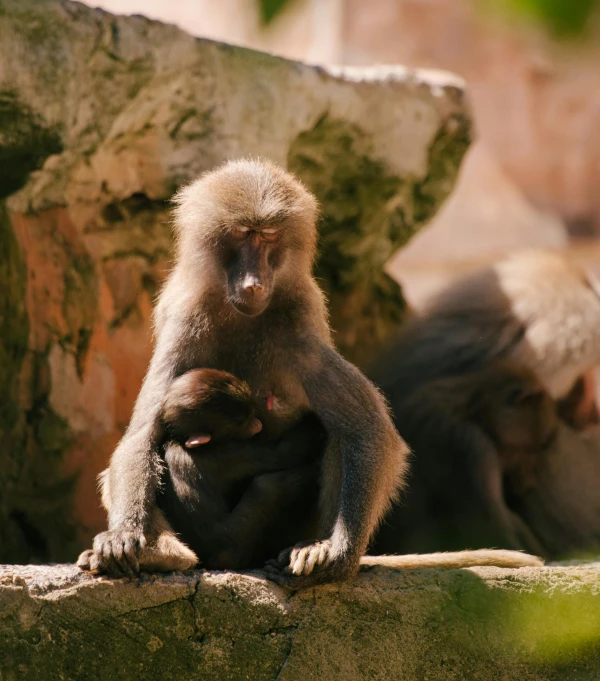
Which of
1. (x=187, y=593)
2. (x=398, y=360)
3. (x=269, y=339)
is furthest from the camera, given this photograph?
(x=398, y=360)

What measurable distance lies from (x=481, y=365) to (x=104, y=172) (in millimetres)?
2221

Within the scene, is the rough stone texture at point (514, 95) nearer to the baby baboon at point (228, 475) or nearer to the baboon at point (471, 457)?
the baboon at point (471, 457)

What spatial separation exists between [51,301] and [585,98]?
10.7 metres

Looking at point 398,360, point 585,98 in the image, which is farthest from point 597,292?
point 585,98

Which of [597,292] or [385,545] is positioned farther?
[597,292]

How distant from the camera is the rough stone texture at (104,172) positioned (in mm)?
3932

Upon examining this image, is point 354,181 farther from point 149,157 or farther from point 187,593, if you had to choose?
point 187,593

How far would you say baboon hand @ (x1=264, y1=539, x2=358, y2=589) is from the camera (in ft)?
9.46

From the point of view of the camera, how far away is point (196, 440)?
316cm

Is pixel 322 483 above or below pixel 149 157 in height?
below

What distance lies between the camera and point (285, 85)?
15.4ft

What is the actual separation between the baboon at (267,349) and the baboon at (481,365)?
1.60 metres

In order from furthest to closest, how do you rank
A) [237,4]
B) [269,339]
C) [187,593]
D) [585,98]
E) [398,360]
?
1. [585,98]
2. [398,360]
3. [269,339]
4. [187,593]
5. [237,4]

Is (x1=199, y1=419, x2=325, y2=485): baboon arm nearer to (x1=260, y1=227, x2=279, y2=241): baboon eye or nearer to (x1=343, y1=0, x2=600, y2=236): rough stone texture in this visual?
(x1=260, y1=227, x2=279, y2=241): baboon eye
